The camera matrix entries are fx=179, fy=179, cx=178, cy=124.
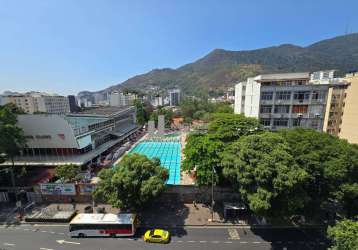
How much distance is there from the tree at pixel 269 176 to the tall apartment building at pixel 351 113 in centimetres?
2831

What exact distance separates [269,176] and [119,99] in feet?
463

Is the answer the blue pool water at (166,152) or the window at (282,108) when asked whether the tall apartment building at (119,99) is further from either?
the window at (282,108)

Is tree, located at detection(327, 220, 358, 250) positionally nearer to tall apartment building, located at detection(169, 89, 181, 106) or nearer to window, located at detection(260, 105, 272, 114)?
window, located at detection(260, 105, 272, 114)

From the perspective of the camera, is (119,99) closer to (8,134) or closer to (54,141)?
(54,141)

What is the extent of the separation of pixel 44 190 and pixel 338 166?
36.0 meters

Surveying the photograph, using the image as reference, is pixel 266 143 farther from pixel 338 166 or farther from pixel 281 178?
pixel 338 166

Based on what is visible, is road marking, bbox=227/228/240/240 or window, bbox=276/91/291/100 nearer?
road marking, bbox=227/228/240/240

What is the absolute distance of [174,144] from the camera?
53.5 m

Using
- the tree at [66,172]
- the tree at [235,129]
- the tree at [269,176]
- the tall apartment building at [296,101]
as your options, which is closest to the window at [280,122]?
the tall apartment building at [296,101]

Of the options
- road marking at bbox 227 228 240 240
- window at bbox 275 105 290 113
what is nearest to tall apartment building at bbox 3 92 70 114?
window at bbox 275 105 290 113

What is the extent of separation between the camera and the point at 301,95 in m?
36.7

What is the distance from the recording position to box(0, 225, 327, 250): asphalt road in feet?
58.9

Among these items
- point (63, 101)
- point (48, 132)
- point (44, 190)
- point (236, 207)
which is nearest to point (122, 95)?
point (63, 101)

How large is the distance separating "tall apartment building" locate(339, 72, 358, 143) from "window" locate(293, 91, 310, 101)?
865cm
